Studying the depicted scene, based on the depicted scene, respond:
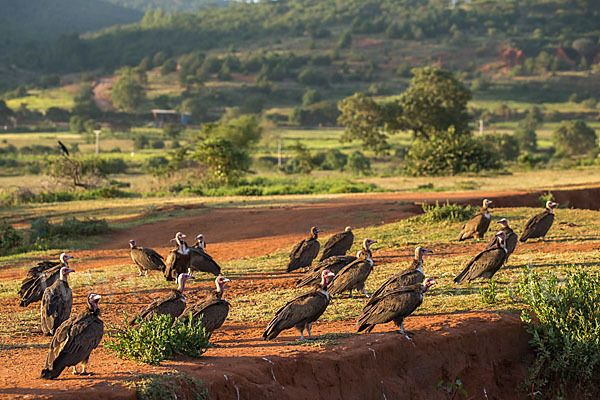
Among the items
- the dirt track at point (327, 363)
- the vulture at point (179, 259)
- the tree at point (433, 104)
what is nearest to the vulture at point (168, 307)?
the dirt track at point (327, 363)

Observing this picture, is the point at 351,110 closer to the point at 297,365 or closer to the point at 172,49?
the point at 297,365

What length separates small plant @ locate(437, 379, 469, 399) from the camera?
9266 mm

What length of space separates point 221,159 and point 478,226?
20.7 meters

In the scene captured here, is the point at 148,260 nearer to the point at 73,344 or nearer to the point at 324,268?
the point at 324,268

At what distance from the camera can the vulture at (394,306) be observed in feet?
28.9

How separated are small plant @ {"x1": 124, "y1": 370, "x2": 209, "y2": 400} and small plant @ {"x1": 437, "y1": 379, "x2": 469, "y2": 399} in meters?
3.35

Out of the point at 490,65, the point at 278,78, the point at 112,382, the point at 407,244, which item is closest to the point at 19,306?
the point at 112,382

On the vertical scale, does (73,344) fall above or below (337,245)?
above

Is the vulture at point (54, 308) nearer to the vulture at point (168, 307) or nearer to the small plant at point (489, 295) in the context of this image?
the vulture at point (168, 307)

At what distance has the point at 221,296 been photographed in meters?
9.45

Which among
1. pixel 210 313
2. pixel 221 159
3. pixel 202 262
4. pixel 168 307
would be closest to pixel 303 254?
pixel 202 262

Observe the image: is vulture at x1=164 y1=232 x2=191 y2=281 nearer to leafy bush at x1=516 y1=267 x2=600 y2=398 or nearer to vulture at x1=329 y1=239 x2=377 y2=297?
vulture at x1=329 y1=239 x2=377 y2=297

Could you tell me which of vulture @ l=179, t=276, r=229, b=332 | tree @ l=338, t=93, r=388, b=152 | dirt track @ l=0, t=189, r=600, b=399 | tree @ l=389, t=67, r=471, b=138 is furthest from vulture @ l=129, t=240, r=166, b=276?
tree @ l=389, t=67, r=471, b=138

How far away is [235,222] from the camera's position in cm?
2055
